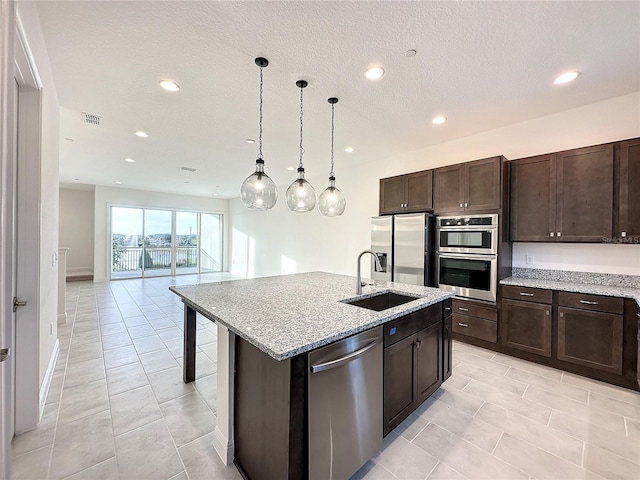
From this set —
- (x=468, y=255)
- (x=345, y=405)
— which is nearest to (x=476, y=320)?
(x=468, y=255)

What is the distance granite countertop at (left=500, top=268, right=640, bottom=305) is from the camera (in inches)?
101

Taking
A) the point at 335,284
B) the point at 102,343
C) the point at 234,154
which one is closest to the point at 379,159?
the point at 234,154

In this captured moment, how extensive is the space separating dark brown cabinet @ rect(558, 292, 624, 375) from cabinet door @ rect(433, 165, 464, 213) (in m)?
1.49

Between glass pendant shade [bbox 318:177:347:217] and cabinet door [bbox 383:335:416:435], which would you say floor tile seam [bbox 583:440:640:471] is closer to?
cabinet door [bbox 383:335:416:435]

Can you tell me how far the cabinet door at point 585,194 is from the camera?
8.82 feet

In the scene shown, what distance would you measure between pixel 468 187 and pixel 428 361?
7.64 ft

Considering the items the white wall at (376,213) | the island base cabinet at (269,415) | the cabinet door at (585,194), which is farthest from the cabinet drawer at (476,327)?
the island base cabinet at (269,415)

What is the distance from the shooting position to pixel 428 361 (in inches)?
85.4

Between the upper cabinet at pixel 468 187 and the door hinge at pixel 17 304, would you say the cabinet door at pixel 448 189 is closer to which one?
the upper cabinet at pixel 468 187

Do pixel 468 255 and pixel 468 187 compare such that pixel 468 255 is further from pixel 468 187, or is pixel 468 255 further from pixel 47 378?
pixel 47 378

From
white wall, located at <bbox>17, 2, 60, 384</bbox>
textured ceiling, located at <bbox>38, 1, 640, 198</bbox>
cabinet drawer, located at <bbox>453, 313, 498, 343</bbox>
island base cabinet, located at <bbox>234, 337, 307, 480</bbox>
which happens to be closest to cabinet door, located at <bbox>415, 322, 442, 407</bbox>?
island base cabinet, located at <bbox>234, 337, 307, 480</bbox>

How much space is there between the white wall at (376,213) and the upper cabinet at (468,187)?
504mm

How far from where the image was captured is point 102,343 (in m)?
3.43

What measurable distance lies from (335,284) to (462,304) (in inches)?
73.3
